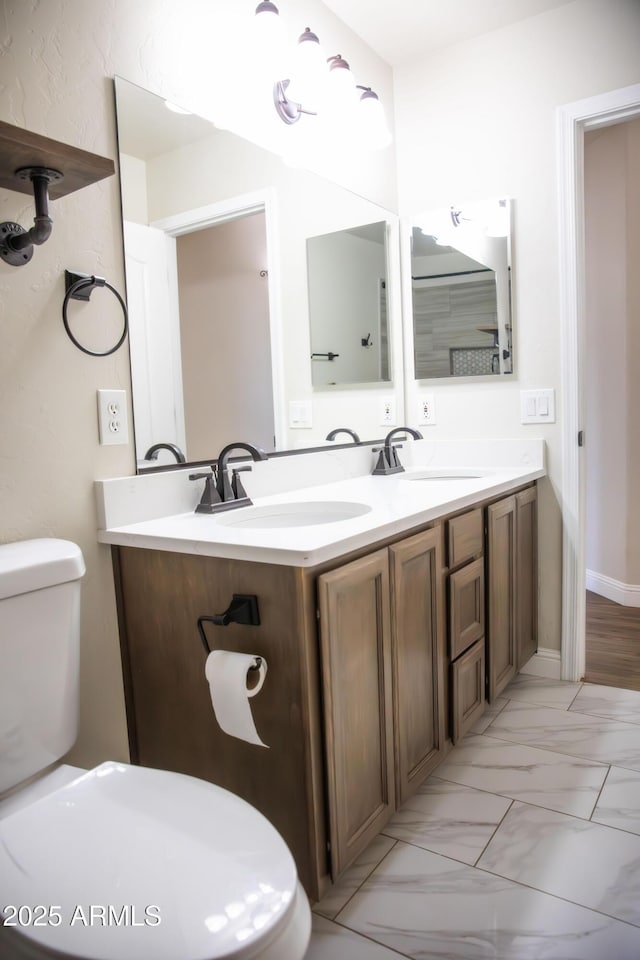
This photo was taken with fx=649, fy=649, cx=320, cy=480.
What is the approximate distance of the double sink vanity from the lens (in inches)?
47.0

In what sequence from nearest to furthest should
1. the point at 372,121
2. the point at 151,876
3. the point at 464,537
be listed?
the point at 151,876, the point at 464,537, the point at 372,121

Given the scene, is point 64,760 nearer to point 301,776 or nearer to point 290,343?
point 301,776

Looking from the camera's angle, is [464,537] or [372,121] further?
[372,121]

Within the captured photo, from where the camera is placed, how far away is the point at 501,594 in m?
2.06

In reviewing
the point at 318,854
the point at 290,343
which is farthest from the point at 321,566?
A: the point at 290,343

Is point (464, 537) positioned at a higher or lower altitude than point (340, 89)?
lower

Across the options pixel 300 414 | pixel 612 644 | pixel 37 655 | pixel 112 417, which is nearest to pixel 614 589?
pixel 612 644

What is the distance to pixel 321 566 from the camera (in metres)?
1.20

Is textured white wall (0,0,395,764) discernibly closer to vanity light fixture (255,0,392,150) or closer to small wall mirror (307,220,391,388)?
vanity light fixture (255,0,392,150)

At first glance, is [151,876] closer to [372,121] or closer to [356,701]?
[356,701]

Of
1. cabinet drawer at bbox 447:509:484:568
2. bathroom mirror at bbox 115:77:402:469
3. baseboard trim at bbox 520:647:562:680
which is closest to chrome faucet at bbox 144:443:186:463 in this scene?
bathroom mirror at bbox 115:77:402:469

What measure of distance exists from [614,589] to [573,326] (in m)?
1.62

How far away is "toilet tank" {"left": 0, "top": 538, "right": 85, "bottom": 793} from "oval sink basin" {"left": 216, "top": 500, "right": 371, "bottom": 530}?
0.55 meters

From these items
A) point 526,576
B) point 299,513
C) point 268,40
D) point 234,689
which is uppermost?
point 268,40
